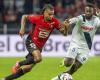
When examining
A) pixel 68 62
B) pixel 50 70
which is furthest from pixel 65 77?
pixel 50 70

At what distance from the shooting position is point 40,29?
1434 centimetres

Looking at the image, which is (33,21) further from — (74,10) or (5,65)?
(74,10)

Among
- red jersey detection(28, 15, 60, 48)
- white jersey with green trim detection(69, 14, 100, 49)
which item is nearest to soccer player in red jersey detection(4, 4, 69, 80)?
red jersey detection(28, 15, 60, 48)

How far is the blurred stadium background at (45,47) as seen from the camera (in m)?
18.8

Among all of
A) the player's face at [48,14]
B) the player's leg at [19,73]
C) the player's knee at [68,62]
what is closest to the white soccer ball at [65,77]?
the player's knee at [68,62]

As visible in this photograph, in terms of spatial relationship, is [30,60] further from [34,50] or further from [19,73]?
[19,73]

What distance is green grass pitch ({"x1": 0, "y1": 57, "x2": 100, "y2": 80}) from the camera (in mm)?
17169

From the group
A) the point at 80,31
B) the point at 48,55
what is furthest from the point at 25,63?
the point at 48,55

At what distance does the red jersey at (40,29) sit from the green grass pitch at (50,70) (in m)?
2.53

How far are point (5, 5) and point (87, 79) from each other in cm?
1232

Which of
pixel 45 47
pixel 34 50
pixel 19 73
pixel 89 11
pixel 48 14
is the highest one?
pixel 89 11

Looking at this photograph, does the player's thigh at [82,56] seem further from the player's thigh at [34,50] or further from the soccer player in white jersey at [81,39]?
the player's thigh at [34,50]

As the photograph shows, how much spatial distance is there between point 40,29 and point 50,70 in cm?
523

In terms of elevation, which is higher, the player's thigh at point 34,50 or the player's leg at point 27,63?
the player's thigh at point 34,50
